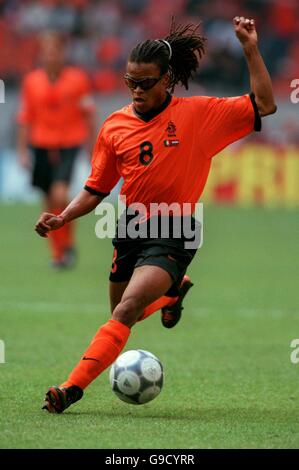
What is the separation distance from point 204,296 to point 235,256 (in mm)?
3444

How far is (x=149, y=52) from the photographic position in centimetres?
649

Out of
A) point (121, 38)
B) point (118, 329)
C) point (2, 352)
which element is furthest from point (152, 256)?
point (121, 38)

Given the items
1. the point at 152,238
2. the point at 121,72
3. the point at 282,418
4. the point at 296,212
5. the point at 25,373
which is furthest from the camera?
the point at 121,72

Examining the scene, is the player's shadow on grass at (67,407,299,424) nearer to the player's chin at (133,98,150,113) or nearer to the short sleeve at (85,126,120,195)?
the short sleeve at (85,126,120,195)

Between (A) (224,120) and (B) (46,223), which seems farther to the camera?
(A) (224,120)

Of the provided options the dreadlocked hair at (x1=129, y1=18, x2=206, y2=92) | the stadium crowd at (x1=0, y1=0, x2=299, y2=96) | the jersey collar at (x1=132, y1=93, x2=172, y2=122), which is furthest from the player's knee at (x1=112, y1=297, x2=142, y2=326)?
the stadium crowd at (x1=0, y1=0, x2=299, y2=96)

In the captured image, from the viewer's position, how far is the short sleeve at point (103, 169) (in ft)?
22.0

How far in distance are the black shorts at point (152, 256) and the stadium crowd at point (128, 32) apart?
17.1 meters

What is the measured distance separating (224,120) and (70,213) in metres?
1.08

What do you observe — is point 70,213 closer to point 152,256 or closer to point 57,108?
point 152,256

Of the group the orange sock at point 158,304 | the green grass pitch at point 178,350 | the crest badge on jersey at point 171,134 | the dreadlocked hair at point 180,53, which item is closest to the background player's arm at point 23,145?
the green grass pitch at point 178,350

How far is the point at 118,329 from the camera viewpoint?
243 inches

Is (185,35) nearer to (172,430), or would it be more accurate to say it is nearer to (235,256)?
(172,430)

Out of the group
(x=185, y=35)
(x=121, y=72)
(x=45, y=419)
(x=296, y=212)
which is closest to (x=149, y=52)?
(x=185, y=35)
